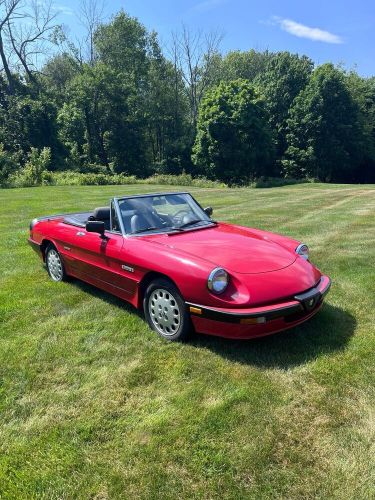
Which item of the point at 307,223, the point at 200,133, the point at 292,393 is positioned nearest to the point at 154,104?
the point at 200,133

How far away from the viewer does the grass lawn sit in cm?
231

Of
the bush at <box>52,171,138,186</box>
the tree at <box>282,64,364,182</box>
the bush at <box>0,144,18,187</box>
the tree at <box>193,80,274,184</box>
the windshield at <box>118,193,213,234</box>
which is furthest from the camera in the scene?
the tree at <box>282,64,364,182</box>

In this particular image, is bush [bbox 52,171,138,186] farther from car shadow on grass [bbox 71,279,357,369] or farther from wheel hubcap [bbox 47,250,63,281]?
car shadow on grass [bbox 71,279,357,369]

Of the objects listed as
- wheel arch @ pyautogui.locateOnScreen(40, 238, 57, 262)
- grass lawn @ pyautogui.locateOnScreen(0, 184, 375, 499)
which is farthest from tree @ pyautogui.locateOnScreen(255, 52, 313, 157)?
grass lawn @ pyautogui.locateOnScreen(0, 184, 375, 499)

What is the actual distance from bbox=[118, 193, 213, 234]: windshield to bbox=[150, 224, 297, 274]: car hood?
27cm

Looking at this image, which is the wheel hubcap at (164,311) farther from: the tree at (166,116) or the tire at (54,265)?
the tree at (166,116)

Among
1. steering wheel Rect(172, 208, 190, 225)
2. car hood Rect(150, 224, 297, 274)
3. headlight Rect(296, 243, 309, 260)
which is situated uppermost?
steering wheel Rect(172, 208, 190, 225)

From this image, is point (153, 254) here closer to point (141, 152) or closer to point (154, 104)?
point (141, 152)

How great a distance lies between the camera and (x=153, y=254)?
13.1 feet

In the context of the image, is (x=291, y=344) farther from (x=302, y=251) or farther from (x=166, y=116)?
(x=166, y=116)

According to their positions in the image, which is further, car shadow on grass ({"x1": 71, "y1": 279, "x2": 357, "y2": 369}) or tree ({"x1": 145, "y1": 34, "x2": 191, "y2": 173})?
tree ({"x1": 145, "y1": 34, "x2": 191, "y2": 173})

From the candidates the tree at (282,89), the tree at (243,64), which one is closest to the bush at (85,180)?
the tree at (282,89)

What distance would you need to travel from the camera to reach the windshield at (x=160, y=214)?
15.3ft

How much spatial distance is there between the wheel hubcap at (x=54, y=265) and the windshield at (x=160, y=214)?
1.52 metres
